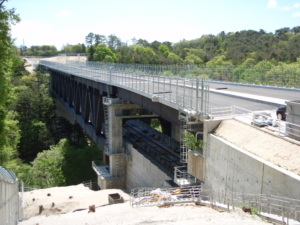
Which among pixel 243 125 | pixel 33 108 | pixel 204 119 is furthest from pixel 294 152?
pixel 33 108

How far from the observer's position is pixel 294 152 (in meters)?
11.4

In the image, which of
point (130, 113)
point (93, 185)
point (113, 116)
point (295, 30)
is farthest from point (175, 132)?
point (295, 30)

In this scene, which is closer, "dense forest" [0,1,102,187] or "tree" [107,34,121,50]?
"dense forest" [0,1,102,187]

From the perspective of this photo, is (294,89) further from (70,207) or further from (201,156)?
(70,207)

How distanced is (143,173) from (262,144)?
1903 cm

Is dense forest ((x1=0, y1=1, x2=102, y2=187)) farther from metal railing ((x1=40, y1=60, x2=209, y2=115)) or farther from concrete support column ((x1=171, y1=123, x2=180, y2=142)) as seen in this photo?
concrete support column ((x1=171, y1=123, x2=180, y2=142))

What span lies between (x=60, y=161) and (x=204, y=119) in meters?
31.4

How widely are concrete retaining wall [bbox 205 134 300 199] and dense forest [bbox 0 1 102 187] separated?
11.6 metres

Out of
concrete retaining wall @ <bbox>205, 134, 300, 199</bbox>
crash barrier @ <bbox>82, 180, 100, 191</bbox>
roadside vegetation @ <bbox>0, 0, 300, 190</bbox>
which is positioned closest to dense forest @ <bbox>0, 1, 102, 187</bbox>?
roadside vegetation @ <bbox>0, 0, 300, 190</bbox>

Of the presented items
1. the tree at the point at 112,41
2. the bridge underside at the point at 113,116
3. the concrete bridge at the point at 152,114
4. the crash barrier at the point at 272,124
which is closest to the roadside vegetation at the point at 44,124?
the concrete bridge at the point at 152,114

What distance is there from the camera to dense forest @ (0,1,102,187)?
66.5 feet

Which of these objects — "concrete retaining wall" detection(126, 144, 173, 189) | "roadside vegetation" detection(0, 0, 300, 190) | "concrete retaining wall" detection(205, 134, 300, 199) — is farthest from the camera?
"concrete retaining wall" detection(126, 144, 173, 189)

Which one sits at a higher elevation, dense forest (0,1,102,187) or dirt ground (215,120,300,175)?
dirt ground (215,120,300,175)

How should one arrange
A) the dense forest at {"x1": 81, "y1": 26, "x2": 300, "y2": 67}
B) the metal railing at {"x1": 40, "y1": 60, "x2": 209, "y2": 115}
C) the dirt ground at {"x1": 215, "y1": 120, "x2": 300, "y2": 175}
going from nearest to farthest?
the dirt ground at {"x1": 215, "y1": 120, "x2": 300, "y2": 175}, the metal railing at {"x1": 40, "y1": 60, "x2": 209, "y2": 115}, the dense forest at {"x1": 81, "y1": 26, "x2": 300, "y2": 67}
